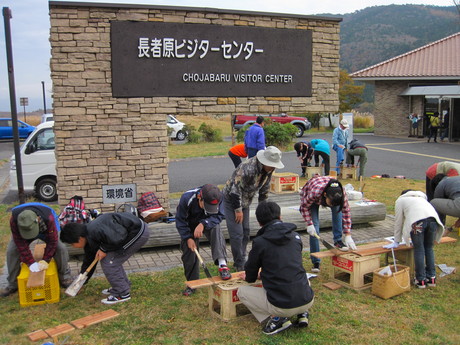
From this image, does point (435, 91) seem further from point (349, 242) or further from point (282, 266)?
point (282, 266)

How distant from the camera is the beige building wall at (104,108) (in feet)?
24.6

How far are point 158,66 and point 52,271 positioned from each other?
3857 mm

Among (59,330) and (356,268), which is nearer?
(59,330)

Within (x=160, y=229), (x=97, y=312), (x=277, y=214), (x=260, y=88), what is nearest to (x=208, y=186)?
(x=277, y=214)

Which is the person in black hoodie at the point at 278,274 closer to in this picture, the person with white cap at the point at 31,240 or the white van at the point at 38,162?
the person with white cap at the point at 31,240

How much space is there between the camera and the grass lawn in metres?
4.61

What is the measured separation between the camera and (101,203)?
798 cm

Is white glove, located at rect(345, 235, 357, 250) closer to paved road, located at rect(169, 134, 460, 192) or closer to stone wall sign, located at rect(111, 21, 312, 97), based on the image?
stone wall sign, located at rect(111, 21, 312, 97)

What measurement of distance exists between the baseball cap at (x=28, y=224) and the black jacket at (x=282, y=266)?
2539 mm

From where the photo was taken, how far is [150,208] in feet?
26.0

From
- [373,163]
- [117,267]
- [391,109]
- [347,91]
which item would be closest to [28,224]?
[117,267]

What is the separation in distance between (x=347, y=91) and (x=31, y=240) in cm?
3133

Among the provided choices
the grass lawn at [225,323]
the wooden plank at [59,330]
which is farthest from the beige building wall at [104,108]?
the wooden plank at [59,330]

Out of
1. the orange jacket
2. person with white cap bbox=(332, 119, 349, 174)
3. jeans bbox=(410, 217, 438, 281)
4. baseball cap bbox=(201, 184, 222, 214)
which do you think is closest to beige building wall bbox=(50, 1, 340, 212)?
baseball cap bbox=(201, 184, 222, 214)
